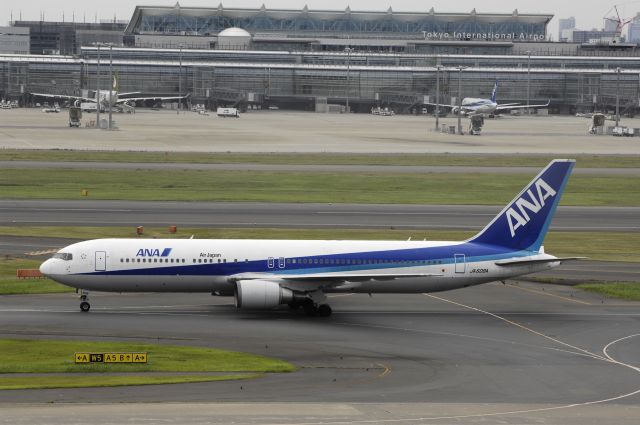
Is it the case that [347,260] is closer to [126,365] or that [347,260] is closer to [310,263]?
[310,263]

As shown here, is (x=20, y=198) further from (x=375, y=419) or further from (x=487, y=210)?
(x=375, y=419)

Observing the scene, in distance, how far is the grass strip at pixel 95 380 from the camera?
131 ft

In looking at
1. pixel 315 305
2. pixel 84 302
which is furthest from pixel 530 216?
pixel 84 302

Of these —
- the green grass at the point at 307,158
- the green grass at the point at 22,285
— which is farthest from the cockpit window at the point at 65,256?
the green grass at the point at 307,158

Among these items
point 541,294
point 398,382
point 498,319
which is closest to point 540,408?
point 398,382

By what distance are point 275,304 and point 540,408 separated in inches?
727

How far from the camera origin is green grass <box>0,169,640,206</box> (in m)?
104

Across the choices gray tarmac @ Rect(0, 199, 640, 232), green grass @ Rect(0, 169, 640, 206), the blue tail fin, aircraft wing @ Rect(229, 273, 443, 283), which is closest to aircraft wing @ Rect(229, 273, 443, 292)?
aircraft wing @ Rect(229, 273, 443, 283)

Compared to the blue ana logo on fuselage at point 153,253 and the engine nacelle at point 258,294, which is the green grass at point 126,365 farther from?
the blue ana logo on fuselage at point 153,253

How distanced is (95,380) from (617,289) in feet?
113

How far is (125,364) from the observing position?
4341 cm

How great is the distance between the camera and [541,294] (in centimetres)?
6362

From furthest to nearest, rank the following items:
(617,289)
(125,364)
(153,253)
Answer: (617,289)
(153,253)
(125,364)

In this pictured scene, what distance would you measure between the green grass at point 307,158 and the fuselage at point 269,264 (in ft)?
265
